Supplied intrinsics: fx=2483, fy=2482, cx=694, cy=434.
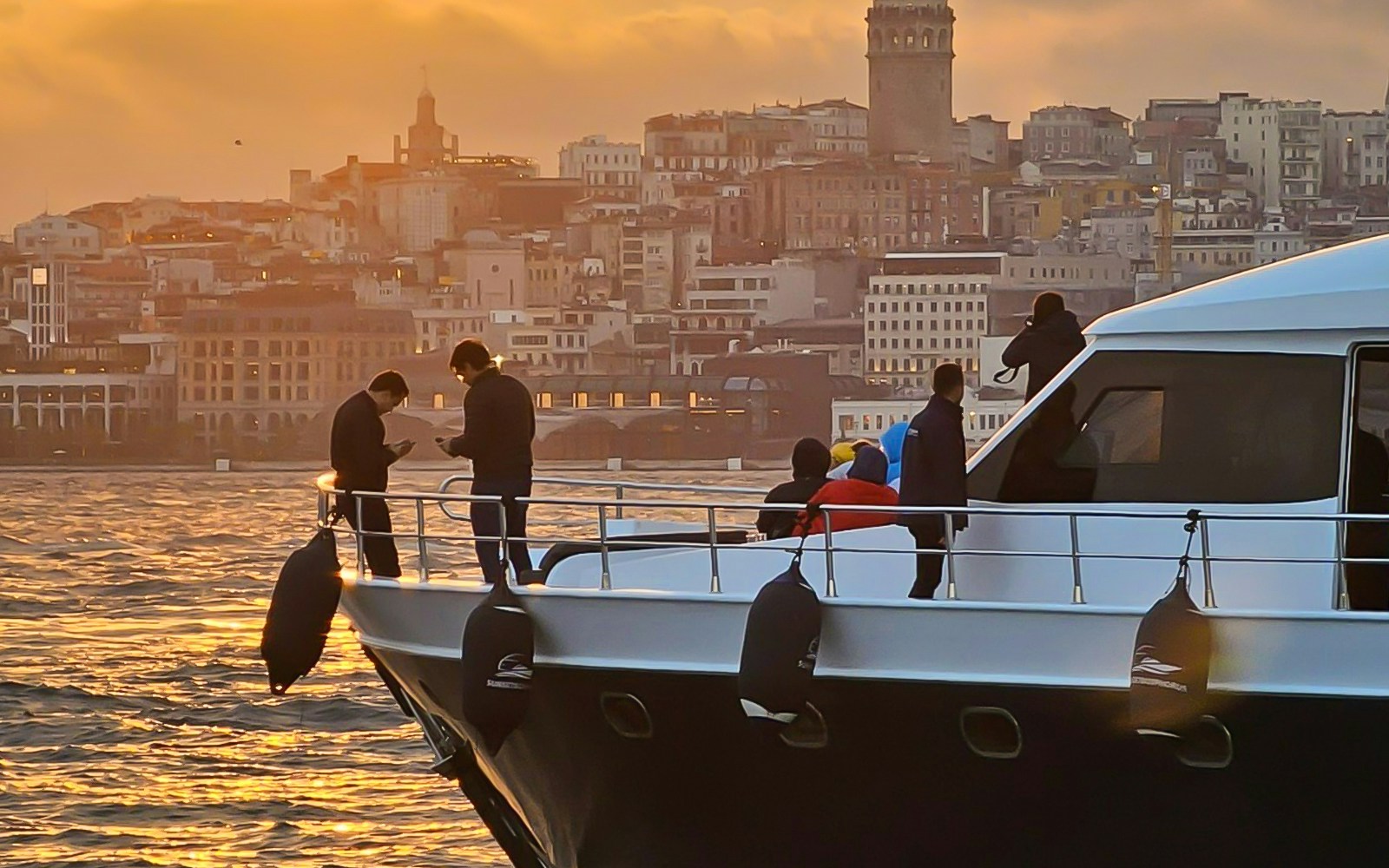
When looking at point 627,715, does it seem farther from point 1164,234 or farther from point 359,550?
point 1164,234

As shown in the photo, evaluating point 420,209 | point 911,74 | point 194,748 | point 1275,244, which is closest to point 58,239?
point 420,209

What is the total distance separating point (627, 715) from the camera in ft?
21.3

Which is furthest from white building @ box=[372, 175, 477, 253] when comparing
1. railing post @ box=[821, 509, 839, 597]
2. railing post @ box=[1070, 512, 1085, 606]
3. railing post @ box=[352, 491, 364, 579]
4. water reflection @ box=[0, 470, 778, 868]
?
railing post @ box=[1070, 512, 1085, 606]

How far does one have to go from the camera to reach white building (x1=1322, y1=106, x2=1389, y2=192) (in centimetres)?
13225

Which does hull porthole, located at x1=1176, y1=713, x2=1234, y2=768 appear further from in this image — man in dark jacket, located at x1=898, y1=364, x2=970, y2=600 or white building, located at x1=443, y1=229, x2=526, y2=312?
white building, located at x1=443, y1=229, x2=526, y2=312

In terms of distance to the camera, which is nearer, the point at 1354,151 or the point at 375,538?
the point at 375,538

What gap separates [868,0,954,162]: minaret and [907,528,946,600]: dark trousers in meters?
136

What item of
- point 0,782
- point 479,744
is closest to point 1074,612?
point 479,744

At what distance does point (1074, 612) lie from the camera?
5844mm

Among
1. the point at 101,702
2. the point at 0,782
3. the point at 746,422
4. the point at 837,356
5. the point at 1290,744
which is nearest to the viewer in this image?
the point at 1290,744

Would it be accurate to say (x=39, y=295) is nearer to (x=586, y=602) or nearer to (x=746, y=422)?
(x=746, y=422)

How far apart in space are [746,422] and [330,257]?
47220mm

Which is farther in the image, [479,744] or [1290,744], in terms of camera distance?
[479,744]

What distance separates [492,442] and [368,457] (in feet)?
1.34
